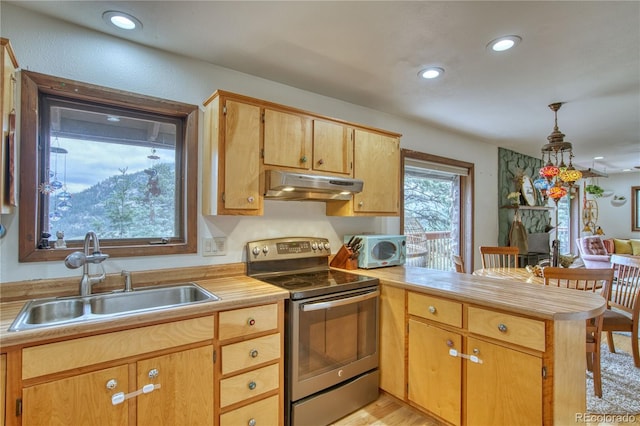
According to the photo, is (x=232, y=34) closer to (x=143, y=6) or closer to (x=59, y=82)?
(x=143, y=6)

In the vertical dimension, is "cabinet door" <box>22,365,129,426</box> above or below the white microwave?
below

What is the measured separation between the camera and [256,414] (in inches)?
70.6

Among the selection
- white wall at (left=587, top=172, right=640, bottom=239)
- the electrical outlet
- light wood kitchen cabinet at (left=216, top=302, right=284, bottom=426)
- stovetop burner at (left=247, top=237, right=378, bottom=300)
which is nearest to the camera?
light wood kitchen cabinet at (left=216, top=302, right=284, bottom=426)

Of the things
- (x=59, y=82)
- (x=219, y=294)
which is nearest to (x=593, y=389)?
(x=219, y=294)

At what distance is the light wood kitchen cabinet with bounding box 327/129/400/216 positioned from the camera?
264 centimetres

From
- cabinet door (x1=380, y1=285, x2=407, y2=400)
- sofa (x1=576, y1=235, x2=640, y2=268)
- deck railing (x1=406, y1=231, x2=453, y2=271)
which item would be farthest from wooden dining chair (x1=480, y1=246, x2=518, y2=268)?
sofa (x1=576, y1=235, x2=640, y2=268)

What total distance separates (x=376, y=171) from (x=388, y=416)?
1.82 metres

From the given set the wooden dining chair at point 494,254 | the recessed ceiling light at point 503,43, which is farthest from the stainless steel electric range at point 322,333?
the wooden dining chair at point 494,254

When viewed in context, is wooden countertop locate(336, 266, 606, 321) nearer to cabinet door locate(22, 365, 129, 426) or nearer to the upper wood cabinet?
the upper wood cabinet

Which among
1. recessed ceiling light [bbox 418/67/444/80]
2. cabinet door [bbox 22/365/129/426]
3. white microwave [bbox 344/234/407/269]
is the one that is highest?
recessed ceiling light [bbox 418/67/444/80]

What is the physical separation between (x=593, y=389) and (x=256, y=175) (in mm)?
2989

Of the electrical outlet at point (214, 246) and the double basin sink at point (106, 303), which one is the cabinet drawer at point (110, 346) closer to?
the double basin sink at point (106, 303)

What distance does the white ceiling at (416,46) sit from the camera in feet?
5.37

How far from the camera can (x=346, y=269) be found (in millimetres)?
2680
